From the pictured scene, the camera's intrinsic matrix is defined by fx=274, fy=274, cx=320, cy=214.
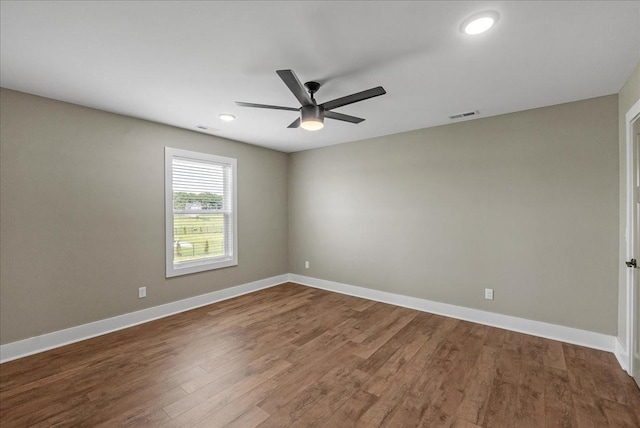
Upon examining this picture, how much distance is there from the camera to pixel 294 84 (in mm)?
1985

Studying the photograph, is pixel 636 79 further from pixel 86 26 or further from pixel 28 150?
pixel 28 150

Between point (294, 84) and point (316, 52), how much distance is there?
303 mm

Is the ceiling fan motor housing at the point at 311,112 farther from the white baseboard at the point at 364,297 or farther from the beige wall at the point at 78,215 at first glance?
the white baseboard at the point at 364,297

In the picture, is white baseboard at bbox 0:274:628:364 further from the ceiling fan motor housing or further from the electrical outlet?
the ceiling fan motor housing

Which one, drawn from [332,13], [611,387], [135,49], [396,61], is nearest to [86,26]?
[135,49]

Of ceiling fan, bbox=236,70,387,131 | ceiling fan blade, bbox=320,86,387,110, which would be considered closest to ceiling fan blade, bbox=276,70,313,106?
ceiling fan, bbox=236,70,387,131

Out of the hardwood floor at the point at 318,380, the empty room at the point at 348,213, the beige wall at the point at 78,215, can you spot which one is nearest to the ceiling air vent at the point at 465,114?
the empty room at the point at 348,213

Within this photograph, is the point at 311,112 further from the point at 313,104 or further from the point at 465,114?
the point at 465,114

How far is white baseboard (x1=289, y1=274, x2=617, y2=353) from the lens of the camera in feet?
Result: 9.25

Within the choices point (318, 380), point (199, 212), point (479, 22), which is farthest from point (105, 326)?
point (479, 22)

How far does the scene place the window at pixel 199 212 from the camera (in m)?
3.83

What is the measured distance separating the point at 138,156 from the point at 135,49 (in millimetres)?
1843

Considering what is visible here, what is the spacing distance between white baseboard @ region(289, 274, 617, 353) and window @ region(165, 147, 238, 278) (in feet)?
6.78

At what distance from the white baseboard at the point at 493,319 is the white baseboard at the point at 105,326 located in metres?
1.99
